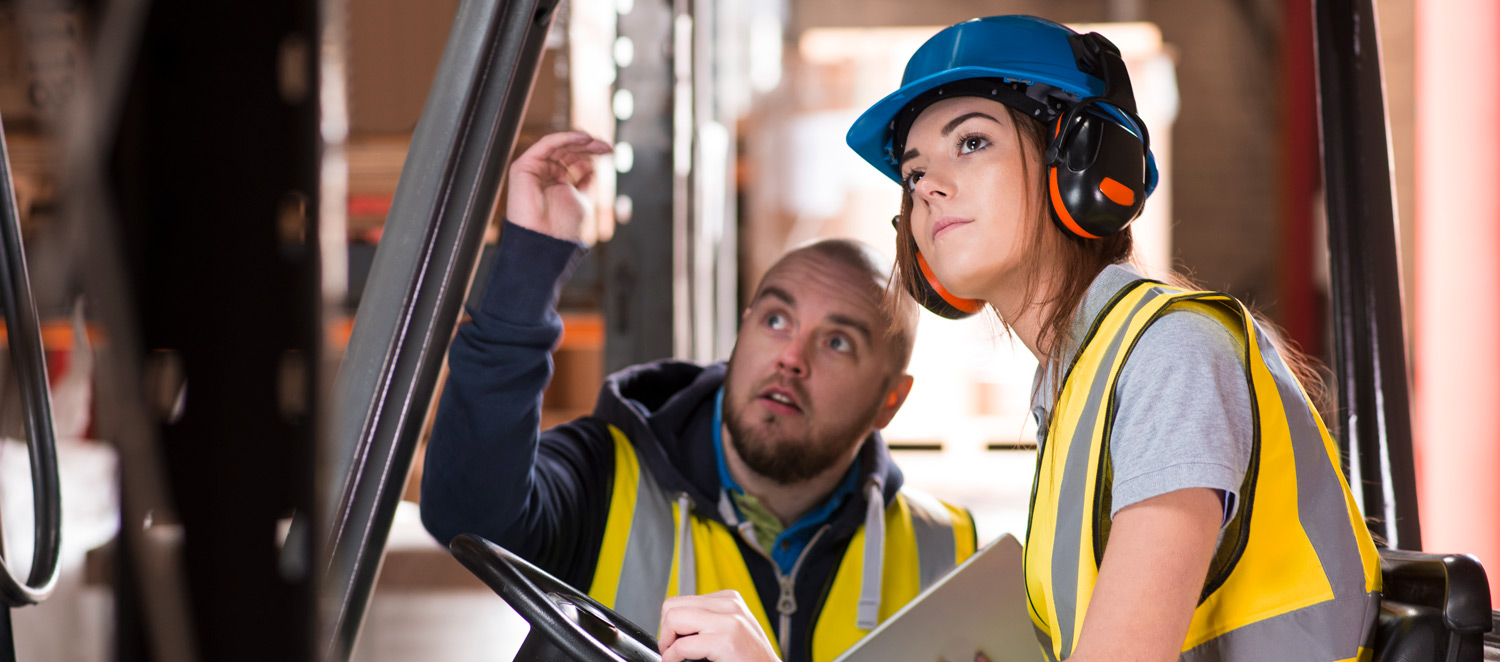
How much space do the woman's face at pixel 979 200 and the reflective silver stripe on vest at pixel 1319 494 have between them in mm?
312

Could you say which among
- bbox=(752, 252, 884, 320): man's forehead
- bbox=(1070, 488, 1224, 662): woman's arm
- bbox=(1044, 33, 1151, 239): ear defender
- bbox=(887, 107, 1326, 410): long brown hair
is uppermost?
bbox=(1044, 33, 1151, 239): ear defender

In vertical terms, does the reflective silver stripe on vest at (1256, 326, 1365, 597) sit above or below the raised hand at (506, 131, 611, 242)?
below

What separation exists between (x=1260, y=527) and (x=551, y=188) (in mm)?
1175

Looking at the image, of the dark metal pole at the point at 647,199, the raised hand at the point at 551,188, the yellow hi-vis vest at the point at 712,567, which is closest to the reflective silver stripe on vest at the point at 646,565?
the yellow hi-vis vest at the point at 712,567

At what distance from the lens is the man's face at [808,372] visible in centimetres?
227

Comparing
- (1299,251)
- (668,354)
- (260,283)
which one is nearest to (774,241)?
(1299,251)

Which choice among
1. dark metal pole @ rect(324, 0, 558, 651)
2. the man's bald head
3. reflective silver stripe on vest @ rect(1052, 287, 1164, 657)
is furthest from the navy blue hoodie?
reflective silver stripe on vest @ rect(1052, 287, 1164, 657)

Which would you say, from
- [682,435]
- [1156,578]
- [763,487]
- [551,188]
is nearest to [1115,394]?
[1156,578]

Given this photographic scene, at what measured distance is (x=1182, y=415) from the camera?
107cm

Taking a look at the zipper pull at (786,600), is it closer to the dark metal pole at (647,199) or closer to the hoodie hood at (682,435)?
the hoodie hood at (682,435)

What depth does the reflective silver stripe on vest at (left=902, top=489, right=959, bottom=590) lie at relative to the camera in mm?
2379

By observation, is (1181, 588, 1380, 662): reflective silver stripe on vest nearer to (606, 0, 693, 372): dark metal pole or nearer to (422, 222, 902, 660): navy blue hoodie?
(422, 222, 902, 660): navy blue hoodie

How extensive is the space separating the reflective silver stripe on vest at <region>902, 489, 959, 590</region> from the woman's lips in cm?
115

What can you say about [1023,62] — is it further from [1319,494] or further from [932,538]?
[932,538]
